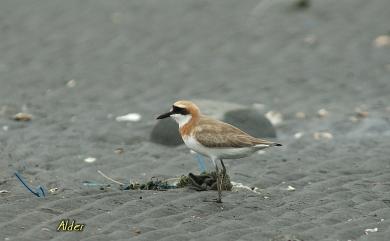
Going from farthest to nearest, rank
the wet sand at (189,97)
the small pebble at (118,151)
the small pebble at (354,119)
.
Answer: the small pebble at (354,119)
the small pebble at (118,151)
the wet sand at (189,97)

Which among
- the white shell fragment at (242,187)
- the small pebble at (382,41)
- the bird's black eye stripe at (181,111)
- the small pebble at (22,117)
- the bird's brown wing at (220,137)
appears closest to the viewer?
the bird's brown wing at (220,137)

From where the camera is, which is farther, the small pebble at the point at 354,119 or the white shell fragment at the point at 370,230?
the small pebble at the point at 354,119

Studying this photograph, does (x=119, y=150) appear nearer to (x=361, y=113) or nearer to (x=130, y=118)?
(x=130, y=118)

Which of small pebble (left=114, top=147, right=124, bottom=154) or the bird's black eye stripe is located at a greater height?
small pebble (left=114, top=147, right=124, bottom=154)

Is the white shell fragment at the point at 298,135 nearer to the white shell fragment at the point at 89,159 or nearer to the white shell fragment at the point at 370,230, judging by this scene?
the white shell fragment at the point at 89,159

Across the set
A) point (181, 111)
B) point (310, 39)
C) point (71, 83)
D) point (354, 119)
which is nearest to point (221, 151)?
point (181, 111)

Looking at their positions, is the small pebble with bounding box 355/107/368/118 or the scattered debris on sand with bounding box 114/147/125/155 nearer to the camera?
the scattered debris on sand with bounding box 114/147/125/155

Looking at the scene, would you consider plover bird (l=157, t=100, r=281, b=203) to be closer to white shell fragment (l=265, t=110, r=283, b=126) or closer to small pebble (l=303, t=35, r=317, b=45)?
white shell fragment (l=265, t=110, r=283, b=126)

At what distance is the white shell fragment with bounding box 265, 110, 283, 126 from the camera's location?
10.7m

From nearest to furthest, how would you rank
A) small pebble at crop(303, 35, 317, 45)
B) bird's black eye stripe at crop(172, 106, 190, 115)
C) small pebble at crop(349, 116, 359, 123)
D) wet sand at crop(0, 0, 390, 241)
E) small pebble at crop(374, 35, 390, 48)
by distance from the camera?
1. wet sand at crop(0, 0, 390, 241)
2. bird's black eye stripe at crop(172, 106, 190, 115)
3. small pebble at crop(349, 116, 359, 123)
4. small pebble at crop(374, 35, 390, 48)
5. small pebble at crop(303, 35, 317, 45)

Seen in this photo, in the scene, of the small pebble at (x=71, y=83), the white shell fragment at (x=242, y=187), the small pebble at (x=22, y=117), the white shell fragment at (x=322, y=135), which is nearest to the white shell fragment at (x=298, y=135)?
the white shell fragment at (x=322, y=135)

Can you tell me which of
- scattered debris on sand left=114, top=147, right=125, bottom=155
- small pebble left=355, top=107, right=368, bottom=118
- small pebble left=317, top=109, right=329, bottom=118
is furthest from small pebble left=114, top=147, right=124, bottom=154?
small pebble left=355, top=107, right=368, bottom=118

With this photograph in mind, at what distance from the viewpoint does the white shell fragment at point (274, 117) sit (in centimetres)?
1072

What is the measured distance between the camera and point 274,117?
10.9 meters
